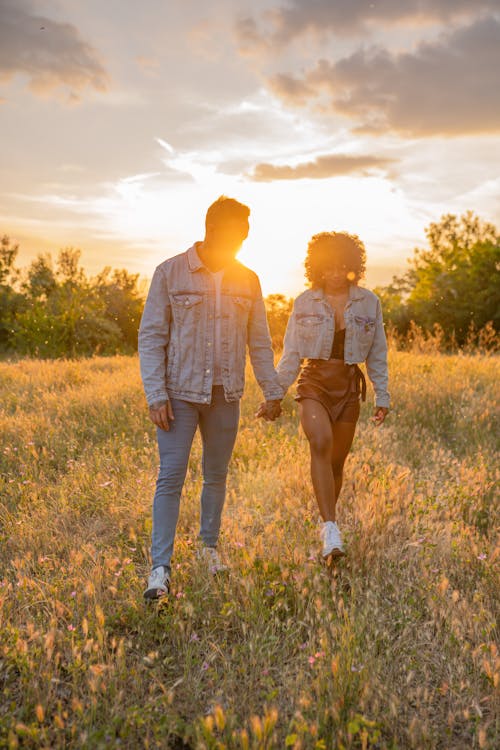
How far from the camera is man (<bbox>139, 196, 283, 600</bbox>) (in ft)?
11.4

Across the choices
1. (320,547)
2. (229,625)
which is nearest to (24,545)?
(229,625)

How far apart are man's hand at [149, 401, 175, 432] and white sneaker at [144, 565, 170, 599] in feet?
2.74

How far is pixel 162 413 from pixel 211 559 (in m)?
1.00

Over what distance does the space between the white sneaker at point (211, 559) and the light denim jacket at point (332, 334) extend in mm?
1247

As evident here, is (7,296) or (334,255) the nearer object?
(334,255)

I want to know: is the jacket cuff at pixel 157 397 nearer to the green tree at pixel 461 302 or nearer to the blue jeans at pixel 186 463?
the blue jeans at pixel 186 463

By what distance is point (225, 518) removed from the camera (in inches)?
172

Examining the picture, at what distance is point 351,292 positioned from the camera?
4.25 metres

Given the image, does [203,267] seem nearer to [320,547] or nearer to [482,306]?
[320,547]

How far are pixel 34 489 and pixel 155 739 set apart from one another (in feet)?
10.7

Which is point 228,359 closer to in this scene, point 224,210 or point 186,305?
point 186,305

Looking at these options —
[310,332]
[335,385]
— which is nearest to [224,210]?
[310,332]

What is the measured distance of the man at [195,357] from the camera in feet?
11.4

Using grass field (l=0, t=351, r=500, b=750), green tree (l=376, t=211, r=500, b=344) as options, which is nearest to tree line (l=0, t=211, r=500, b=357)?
green tree (l=376, t=211, r=500, b=344)
